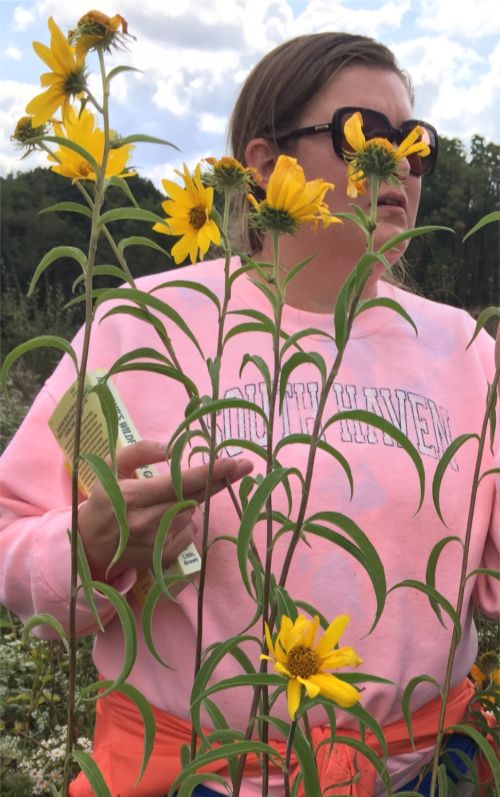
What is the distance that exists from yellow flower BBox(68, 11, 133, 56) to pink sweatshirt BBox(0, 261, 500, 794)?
1.54ft

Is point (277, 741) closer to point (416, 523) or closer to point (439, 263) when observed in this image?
point (416, 523)

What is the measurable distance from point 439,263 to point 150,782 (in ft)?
10.3

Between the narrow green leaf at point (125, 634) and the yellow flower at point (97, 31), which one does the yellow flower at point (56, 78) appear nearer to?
the yellow flower at point (97, 31)

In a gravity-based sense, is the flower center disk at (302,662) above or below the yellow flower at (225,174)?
below

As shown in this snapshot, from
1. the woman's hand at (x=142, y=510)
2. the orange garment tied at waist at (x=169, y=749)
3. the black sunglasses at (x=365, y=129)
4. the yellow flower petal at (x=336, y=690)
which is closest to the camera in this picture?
the yellow flower petal at (x=336, y=690)

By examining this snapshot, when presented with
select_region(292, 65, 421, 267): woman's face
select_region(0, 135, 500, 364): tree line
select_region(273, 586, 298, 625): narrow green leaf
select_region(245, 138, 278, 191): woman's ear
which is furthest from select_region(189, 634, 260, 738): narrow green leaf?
Result: select_region(0, 135, 500, 364): tree line

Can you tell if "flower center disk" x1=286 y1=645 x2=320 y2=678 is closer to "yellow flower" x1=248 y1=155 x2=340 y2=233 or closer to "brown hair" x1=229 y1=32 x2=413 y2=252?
"yellow flower" x1=248 y1=155 x2=340 y2=233

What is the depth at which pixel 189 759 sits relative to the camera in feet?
1.85

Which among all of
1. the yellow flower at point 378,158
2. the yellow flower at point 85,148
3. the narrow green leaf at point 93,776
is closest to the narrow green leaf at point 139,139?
the yellow flower at point 85,148

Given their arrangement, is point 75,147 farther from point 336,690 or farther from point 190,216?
point 336,690

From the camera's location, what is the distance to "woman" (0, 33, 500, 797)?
0.87 meters

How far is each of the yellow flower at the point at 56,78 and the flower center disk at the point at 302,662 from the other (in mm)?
348

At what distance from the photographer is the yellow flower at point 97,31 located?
0.48 m

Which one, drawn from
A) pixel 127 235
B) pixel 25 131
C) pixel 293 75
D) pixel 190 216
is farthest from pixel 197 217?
pixel 127 235
